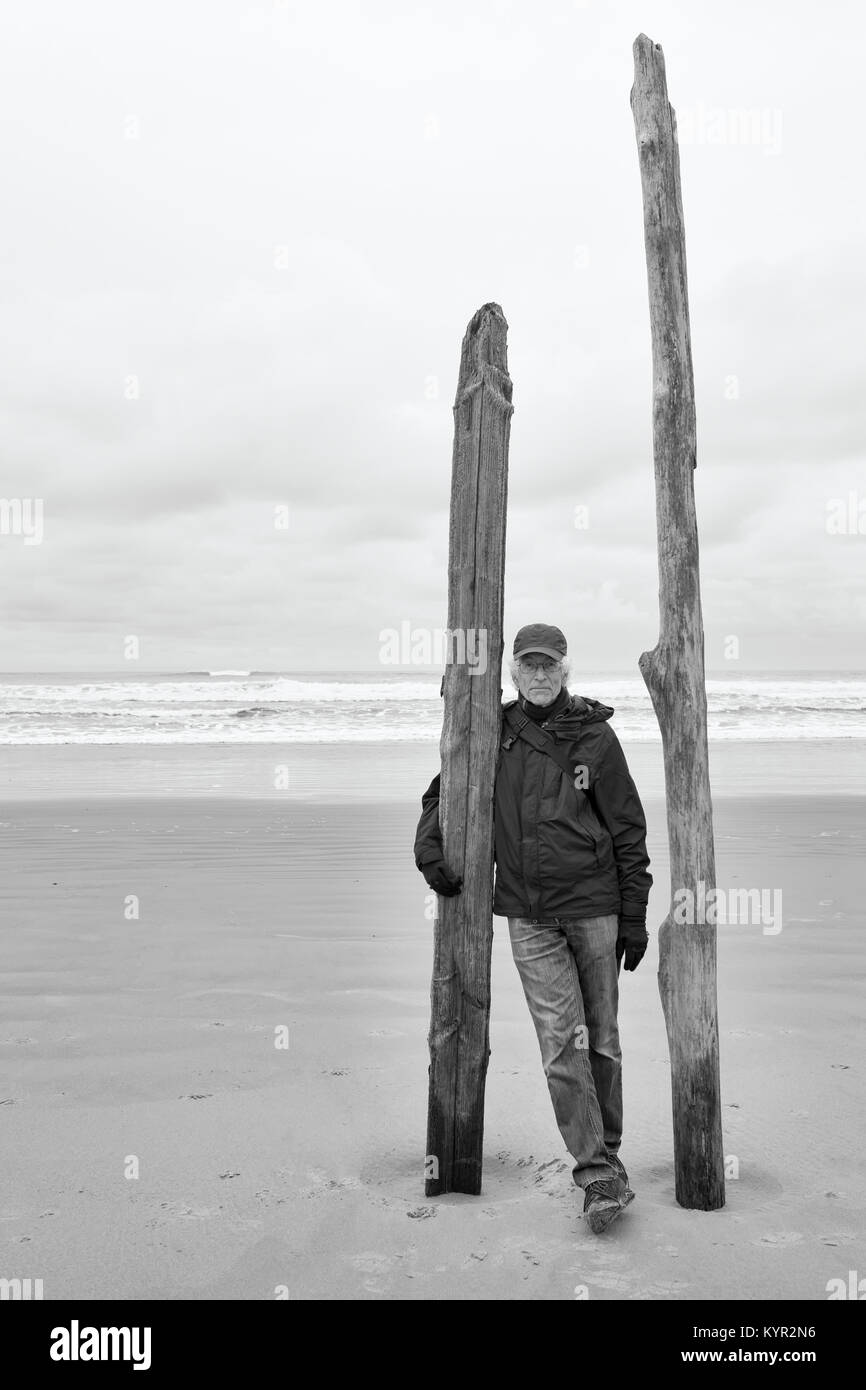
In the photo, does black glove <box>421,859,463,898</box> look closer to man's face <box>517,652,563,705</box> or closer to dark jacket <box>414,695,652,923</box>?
dark jacket <box>414,695,652,923</box>

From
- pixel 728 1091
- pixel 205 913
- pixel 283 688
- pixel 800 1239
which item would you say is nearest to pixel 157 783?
pixel 205 913

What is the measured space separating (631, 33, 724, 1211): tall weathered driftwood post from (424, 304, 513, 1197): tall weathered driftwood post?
0.65 meters

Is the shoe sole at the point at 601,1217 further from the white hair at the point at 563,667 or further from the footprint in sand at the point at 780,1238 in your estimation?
the white hair at the point at 563,667

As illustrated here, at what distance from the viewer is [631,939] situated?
4266 millimetres

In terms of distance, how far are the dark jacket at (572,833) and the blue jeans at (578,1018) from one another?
0.09m

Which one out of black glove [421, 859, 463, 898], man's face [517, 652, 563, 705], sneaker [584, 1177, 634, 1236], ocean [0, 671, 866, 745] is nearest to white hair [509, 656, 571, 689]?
man's face [517, 652, 563, 705]

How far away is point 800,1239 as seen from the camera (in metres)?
3.91

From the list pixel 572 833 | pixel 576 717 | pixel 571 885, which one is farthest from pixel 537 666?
pixel 571 885

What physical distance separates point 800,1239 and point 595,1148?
2.56 feet

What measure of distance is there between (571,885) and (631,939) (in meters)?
0.33

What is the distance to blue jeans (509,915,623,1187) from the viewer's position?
13.8ft

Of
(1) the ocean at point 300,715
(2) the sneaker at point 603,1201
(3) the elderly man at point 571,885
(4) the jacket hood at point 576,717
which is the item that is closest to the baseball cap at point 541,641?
(3) the elderly man at point 571,885

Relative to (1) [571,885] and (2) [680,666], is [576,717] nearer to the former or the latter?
(2) [680,666]
